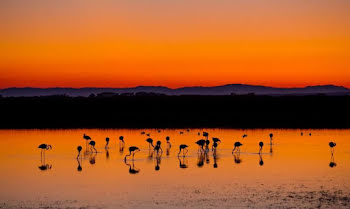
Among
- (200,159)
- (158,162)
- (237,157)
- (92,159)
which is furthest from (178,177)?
(92,159)

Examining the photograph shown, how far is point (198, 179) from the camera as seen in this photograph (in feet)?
70.5

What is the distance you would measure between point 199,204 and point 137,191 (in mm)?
3053

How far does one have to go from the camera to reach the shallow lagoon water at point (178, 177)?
685 inches

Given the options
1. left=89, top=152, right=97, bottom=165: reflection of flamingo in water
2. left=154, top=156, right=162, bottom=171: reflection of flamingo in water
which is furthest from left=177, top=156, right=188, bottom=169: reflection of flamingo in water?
left=89, top=152, right=97, bottom=165: reflection of flamingo in water

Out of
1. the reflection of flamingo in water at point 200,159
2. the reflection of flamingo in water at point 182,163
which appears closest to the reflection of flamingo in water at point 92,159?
the reflection of flamingo in water at point 182,163

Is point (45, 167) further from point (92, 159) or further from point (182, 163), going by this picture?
point (182, 163)

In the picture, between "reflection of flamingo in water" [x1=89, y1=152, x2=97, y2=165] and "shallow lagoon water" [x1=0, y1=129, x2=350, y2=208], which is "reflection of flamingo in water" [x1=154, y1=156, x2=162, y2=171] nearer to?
"shallow lagoon water" [x1=0, y1=129, x2=350, y2=208]

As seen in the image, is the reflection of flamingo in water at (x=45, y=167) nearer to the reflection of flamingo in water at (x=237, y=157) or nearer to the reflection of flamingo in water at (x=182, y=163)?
the reflection of flamingo in water at (x=182, y=163)

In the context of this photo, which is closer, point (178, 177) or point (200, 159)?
point (178, 177)

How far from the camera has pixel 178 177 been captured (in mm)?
21953

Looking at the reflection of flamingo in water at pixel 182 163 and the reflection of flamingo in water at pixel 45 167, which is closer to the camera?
the reflection of flamingo in water at pixel 45 167

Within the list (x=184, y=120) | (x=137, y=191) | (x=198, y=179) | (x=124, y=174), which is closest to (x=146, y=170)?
(x=124, y=174)

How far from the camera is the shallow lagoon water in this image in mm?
17391

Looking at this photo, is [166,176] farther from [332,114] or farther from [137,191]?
[332,114]
